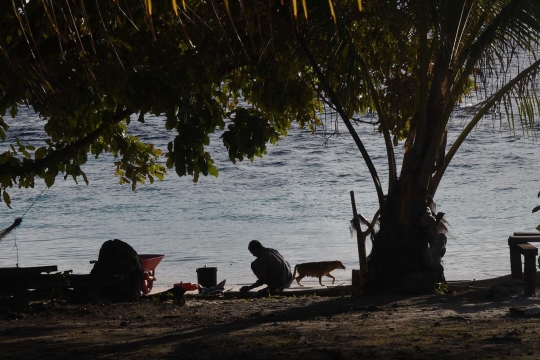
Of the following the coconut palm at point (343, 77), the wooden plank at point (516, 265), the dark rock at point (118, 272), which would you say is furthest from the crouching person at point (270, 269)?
the wooden plank at point (516, 265)

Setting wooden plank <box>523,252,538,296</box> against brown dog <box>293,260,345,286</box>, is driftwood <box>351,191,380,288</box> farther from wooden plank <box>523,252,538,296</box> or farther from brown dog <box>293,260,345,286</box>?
brown dog <box>293,260,345,286</box>

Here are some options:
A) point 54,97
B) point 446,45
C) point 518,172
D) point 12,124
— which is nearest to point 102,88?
point 54,97

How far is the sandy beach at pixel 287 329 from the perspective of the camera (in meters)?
5.16

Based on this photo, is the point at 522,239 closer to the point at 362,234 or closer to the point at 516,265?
the point at 516,265

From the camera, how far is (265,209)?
27.7 metres

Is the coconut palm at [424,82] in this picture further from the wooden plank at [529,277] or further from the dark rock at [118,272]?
the dark rock at [118,272]

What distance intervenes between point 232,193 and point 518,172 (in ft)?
38.7

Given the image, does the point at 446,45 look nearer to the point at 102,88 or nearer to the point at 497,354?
the point at 102,88

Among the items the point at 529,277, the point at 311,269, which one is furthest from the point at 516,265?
the point at 311,269

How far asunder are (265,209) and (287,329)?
21647 mm

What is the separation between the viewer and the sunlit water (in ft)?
58.9

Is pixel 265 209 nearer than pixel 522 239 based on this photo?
No

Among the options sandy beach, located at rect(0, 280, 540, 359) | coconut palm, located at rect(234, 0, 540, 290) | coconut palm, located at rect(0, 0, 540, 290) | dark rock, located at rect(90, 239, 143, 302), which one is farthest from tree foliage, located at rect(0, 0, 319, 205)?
sandy beach, located at rect(0, 280, 540, 359)

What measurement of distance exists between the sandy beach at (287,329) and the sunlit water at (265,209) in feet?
19.1
